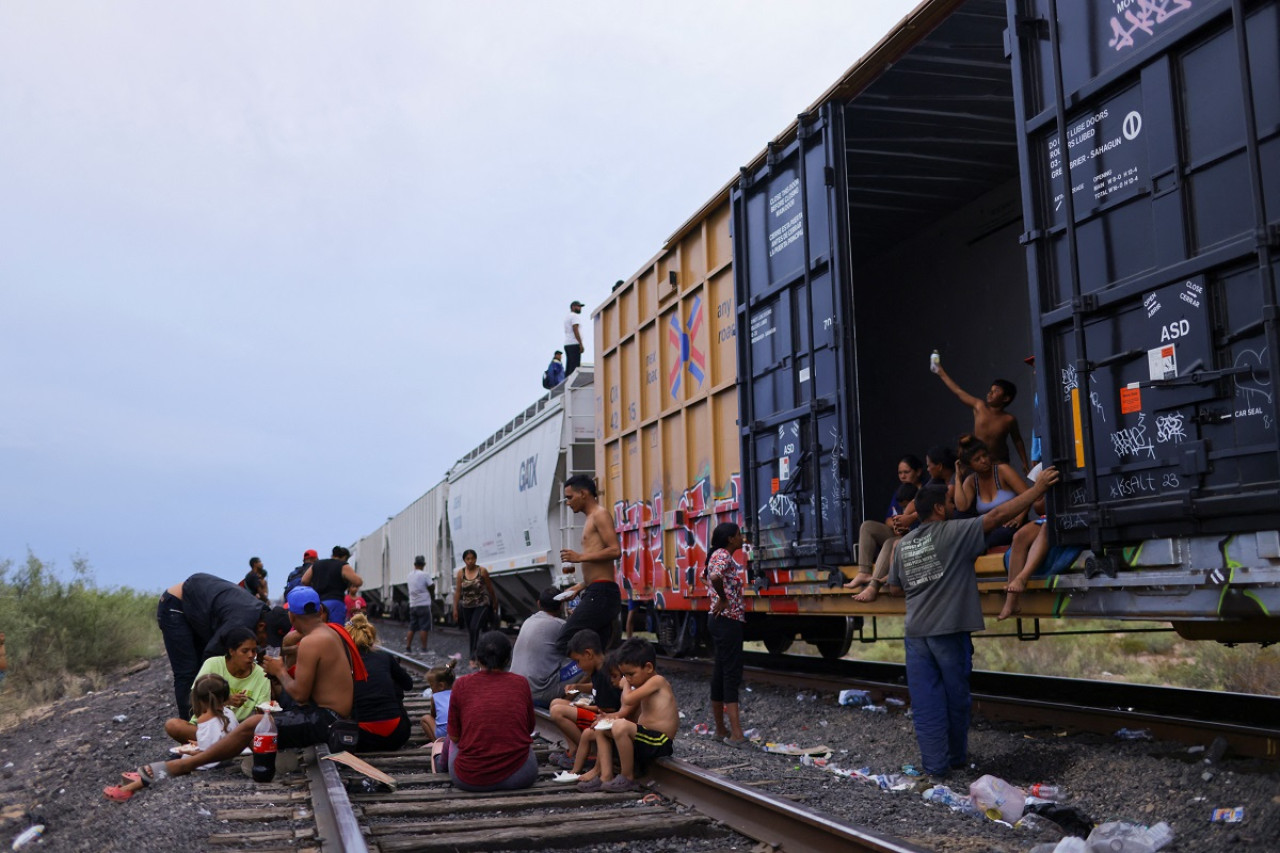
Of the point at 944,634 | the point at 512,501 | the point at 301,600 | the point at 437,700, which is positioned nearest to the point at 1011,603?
the point at 944,634

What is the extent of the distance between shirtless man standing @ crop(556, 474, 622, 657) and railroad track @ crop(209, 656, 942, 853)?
1977mm

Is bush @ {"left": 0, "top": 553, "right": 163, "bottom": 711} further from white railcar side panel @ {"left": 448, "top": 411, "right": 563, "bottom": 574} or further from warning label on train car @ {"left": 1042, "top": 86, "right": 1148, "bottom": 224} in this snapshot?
warning label on train car @ {"left": 1042, "top": 86, "right": 1148, "bottom": 224}

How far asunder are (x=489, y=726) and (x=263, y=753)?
138cm

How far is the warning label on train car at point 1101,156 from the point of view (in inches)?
209

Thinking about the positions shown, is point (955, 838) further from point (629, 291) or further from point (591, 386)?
point (591, 386)

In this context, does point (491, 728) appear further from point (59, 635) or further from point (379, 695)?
point (59, 635)

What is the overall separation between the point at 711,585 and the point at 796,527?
1.42 metres

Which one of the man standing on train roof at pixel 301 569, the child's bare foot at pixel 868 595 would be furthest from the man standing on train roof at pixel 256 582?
the child's bare foot at pixel 868 595

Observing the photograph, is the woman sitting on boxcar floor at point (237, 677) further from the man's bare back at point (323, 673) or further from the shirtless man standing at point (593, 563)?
the shirtless man standing at point (593, 563)

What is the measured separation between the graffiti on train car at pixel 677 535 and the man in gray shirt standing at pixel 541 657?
2113 mm

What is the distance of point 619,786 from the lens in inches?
223

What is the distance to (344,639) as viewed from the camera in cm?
677

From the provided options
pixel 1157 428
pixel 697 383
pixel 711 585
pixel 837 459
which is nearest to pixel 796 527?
pixel 837 459

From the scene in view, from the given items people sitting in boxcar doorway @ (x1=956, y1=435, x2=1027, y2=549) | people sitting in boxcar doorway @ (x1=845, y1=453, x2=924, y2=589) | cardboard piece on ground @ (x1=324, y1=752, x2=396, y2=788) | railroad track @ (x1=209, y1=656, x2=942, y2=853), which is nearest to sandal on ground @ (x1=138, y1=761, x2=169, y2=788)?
railroad track @ (x1=209, y1=656, x2=942, y2=853)
